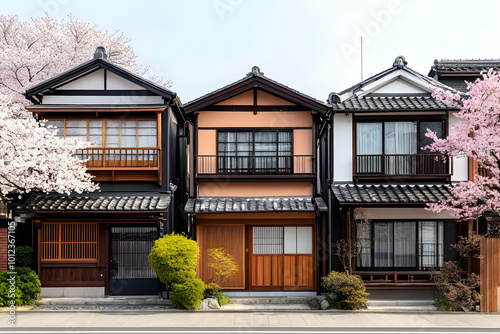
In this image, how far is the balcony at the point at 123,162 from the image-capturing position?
17812mm

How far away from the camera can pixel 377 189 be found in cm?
1738

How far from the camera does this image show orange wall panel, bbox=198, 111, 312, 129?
18.5m

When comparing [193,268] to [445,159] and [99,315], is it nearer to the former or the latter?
[99,315]

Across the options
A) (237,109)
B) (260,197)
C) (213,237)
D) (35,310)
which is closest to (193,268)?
(213,237)

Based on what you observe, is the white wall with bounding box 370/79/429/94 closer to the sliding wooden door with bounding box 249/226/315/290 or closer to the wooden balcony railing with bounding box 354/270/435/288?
the sliding wooden door with bounding box 249/226/315/290

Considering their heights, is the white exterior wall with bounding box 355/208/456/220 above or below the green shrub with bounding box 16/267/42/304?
above

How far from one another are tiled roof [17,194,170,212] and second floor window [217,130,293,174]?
2982 mm

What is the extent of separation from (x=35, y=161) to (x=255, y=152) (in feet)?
27.4

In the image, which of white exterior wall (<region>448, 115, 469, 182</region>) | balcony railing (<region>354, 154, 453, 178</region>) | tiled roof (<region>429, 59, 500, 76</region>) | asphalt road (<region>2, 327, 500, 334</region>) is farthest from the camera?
tiled roof (<region>429, 59, 500, 76</region>)

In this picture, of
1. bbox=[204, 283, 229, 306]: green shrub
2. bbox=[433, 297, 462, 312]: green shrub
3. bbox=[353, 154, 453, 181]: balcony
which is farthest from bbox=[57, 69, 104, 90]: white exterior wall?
bbox=[433, 297, 462, 312]: green shrub

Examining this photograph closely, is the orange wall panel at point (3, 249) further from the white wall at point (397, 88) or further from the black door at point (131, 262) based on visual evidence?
the white wall at point (397, 88)

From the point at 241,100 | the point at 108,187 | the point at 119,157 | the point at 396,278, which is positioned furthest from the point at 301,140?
the point at 108,187

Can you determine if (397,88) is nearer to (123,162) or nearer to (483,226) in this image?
(483,226)

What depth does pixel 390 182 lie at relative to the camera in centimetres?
1773
